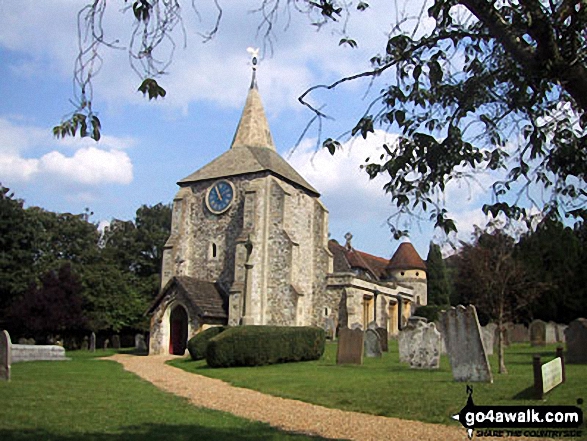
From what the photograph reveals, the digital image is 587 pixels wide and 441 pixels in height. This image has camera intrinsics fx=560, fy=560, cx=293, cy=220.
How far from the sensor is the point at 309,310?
34250 mm

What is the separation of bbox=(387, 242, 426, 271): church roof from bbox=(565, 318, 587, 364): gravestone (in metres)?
37.9

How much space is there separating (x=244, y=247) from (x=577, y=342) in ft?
61.6

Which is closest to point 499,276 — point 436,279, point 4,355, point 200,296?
point 4,355

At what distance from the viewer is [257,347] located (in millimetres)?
18359

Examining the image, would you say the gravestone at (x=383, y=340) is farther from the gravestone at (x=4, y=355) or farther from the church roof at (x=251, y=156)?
the gravestone at (x=4, y=355)

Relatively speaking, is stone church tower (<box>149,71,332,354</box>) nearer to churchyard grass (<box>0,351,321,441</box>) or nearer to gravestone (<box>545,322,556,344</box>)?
gravestone (<box>545,322,556,344</box>)

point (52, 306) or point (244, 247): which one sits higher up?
point (244, 247)

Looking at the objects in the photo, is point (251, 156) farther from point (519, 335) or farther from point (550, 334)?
point (550, 334)

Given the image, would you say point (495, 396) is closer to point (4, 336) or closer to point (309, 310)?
point (4, 336)

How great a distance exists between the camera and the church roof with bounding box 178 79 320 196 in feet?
111

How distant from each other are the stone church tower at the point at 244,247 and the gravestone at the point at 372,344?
10147mm

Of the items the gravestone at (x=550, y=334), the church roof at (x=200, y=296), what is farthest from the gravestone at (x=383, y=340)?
the church roof at (x=200, y=296)

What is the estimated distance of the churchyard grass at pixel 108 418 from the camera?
6.82 metres

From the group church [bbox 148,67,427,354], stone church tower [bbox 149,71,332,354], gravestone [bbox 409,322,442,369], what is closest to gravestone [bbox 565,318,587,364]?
gravestone [bbox 409,322,442,369]
